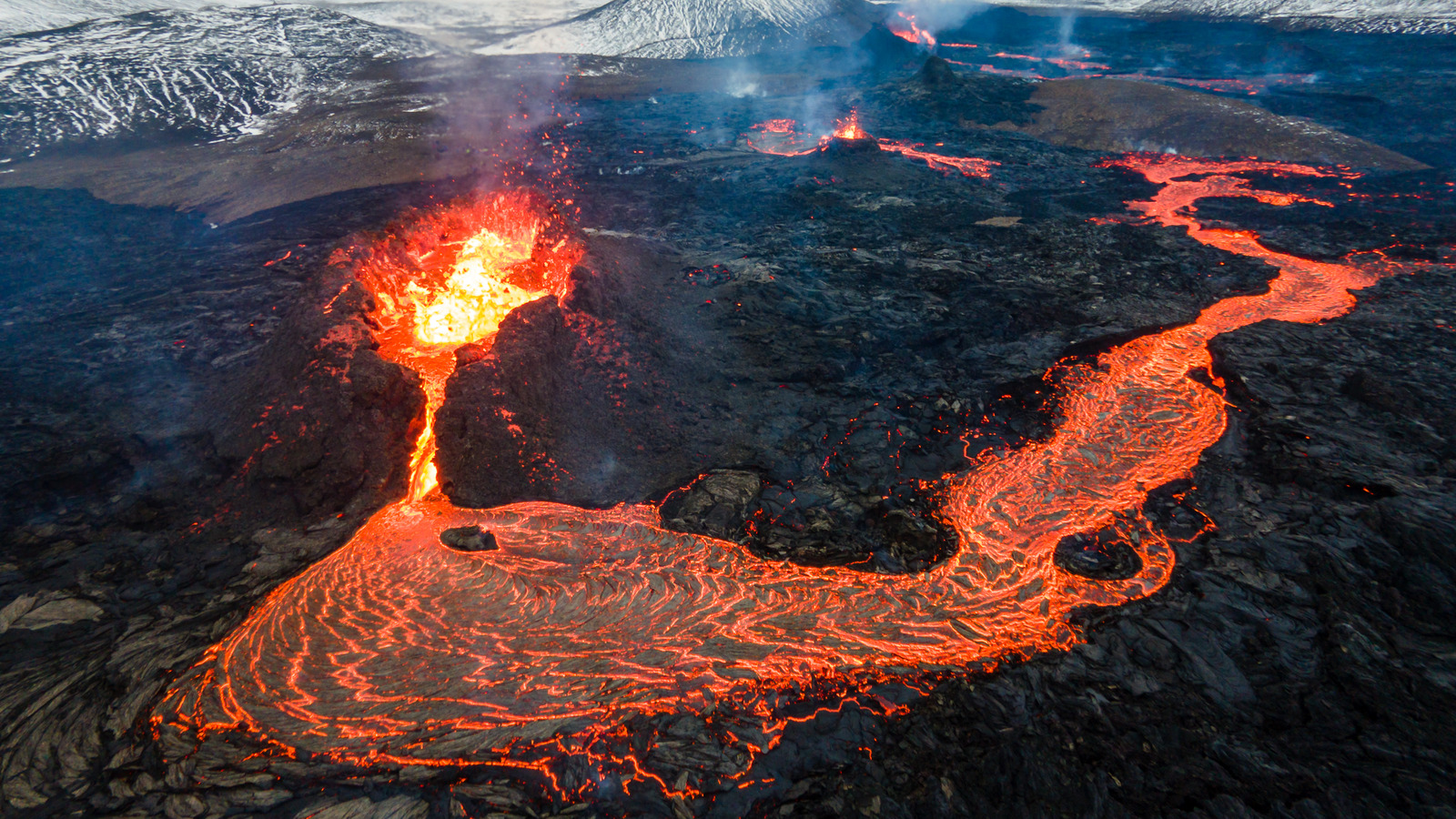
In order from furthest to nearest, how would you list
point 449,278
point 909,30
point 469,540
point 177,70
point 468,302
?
point 909,30
point 177,70
point 449,278
point 468,302
point 469,540

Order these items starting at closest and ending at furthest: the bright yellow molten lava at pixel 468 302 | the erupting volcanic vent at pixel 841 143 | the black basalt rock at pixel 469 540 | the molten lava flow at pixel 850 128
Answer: the black basalt rock at pixel 469 540
the bright yellow molten lava at pixel 468 302
the erupting volcanic vent at pixel 841 143
the molten lava flow at pixel 850 128

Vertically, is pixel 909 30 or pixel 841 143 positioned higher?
pixel 909 30

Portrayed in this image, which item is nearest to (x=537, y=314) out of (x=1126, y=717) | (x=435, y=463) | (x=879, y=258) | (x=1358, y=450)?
(x=435, y=463)

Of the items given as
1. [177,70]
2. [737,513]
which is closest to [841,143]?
[737,513]

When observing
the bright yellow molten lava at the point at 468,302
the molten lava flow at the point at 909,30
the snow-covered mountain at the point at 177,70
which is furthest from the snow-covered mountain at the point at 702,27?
the bright yellow molten lava at the point at 468,302

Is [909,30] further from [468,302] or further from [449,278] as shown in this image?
[468,302]

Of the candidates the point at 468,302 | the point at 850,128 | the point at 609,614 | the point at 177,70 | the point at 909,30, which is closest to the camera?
the point at 609,614

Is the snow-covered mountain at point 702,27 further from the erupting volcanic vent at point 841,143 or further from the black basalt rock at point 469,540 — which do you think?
the black basalt rock at point 469,540
